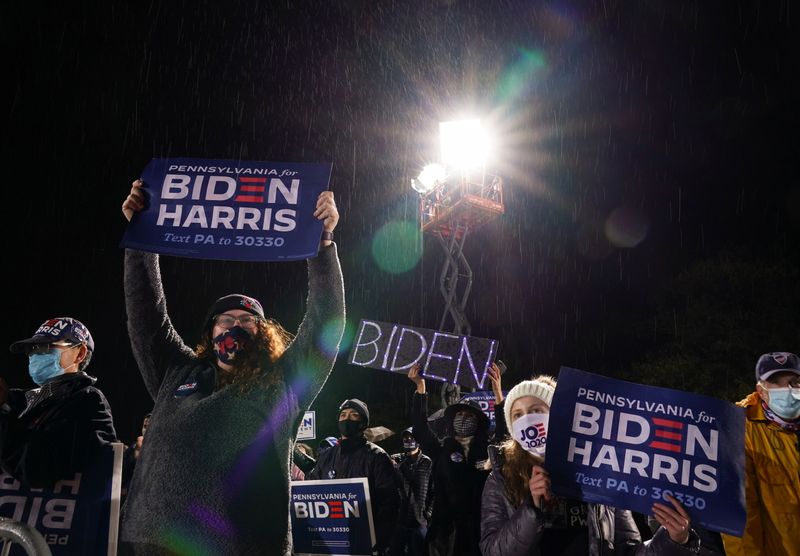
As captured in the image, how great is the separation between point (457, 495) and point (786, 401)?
2.44 metres

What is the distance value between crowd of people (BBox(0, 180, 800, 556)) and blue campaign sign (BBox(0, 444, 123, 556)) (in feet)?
0.21

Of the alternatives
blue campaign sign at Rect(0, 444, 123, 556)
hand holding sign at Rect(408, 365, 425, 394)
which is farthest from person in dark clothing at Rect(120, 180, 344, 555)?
hand holding sign at Rect(408, 365, 425, 394)

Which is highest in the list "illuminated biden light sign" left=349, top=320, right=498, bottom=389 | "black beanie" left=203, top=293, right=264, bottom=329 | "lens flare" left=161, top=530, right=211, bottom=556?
"illuminated biden light sign" left=349, top=320, right=498, bottom=389

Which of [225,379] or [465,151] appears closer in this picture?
[225,379]

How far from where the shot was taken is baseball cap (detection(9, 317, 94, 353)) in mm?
3527

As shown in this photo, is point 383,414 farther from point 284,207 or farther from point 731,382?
point 284,207

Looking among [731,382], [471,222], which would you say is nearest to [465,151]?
[471,222]

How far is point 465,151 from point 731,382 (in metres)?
8.88

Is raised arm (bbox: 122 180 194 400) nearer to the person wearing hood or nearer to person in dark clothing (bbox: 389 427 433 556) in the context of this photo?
the person wearing hood

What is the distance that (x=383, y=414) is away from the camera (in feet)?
79.7

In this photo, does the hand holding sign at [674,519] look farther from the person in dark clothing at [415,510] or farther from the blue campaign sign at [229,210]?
the person in dark clothing at [415,510]

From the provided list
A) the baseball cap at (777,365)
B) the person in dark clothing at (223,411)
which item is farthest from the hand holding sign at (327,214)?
the baseball cap at (777,365)

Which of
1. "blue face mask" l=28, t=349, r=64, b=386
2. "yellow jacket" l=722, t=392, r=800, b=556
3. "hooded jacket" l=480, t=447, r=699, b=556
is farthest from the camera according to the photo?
"yellow jacket" l=722, t=392, r=800, b=556

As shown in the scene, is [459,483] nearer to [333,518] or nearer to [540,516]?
[333,518]
